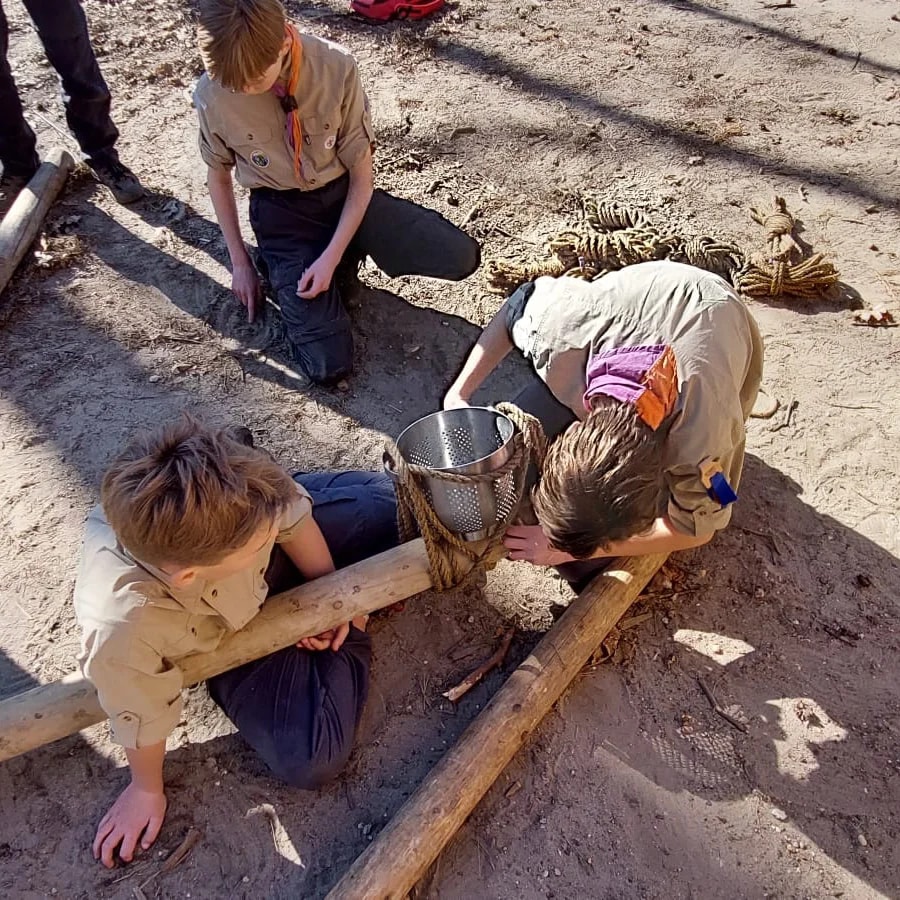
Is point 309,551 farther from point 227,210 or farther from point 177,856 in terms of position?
point 227,210

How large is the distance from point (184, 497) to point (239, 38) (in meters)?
1.41

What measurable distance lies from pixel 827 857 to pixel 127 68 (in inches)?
182

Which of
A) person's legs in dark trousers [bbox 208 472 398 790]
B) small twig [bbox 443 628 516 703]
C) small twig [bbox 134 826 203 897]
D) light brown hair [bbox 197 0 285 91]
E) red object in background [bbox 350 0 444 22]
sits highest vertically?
light brown hair [bbox 197 0 285 91]

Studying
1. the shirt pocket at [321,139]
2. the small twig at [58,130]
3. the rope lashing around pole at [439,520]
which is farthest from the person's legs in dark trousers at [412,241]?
the small twig at [58,130]

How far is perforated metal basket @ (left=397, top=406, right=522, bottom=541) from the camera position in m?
1.98

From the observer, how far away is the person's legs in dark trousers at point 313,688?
76.6 inches

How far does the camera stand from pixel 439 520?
198cm

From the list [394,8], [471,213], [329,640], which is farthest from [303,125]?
[394,8]

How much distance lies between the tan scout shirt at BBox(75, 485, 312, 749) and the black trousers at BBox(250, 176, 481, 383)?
122 centimetres

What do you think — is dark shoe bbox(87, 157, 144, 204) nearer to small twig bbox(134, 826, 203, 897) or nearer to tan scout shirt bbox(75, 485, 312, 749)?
tan scout shirt bbox(75, 485, 312, 749)

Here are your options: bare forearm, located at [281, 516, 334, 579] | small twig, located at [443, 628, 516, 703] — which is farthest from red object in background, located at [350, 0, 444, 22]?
small twig, located at [443, 628, 516, 703]

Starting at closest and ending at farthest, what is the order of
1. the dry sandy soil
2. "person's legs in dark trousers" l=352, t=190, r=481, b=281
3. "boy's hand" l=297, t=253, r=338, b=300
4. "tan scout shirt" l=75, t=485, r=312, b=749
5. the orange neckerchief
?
"tan scout shirt" l=75, t=485, r=312, b=749, the dry sandy soil, the orange neckerchief, "boy's hand" l=297, t=253, r=338, b=300, "person's legs in dark trousers" l=352, t=190, r=481, b=281

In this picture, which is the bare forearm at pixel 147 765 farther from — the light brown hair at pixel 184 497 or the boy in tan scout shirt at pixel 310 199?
the boy in tan scout shirt at pixel 310 199

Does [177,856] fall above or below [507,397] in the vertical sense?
below
